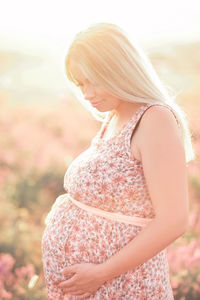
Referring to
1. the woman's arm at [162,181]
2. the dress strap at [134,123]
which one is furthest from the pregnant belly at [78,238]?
the dress strap at [134,123]

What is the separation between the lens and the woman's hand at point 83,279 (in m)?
1.46

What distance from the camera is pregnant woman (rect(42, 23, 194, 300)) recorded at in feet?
4.32

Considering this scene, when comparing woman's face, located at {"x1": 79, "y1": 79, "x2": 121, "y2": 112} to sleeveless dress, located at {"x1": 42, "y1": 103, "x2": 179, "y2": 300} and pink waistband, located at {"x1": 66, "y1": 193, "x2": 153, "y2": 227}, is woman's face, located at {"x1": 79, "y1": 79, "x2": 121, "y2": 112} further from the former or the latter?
pink waistband, located at {"x1": 66, "y1": 193, "x2": 153, "y2": 227}

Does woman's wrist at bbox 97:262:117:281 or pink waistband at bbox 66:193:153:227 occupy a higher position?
pink waistband at bbox 66:193:153:227

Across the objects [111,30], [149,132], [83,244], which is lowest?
[83,244]

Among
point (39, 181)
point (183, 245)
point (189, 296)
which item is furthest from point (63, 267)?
point (39, 181)

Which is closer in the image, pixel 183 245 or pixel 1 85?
pixel 183 245

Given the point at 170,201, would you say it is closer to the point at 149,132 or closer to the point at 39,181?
the point at 149,132

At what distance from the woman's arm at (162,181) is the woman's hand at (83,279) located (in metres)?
0.15

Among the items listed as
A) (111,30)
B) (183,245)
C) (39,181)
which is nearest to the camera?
(111,30)

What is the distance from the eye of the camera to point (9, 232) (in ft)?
11.3

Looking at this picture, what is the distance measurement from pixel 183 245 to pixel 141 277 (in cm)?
187

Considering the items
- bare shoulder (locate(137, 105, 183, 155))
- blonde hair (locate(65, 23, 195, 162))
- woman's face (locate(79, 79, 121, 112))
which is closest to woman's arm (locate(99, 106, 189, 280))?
bare shoulder (locate(137, 105, 183, 155))

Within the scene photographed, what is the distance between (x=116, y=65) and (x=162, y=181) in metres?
0.47
